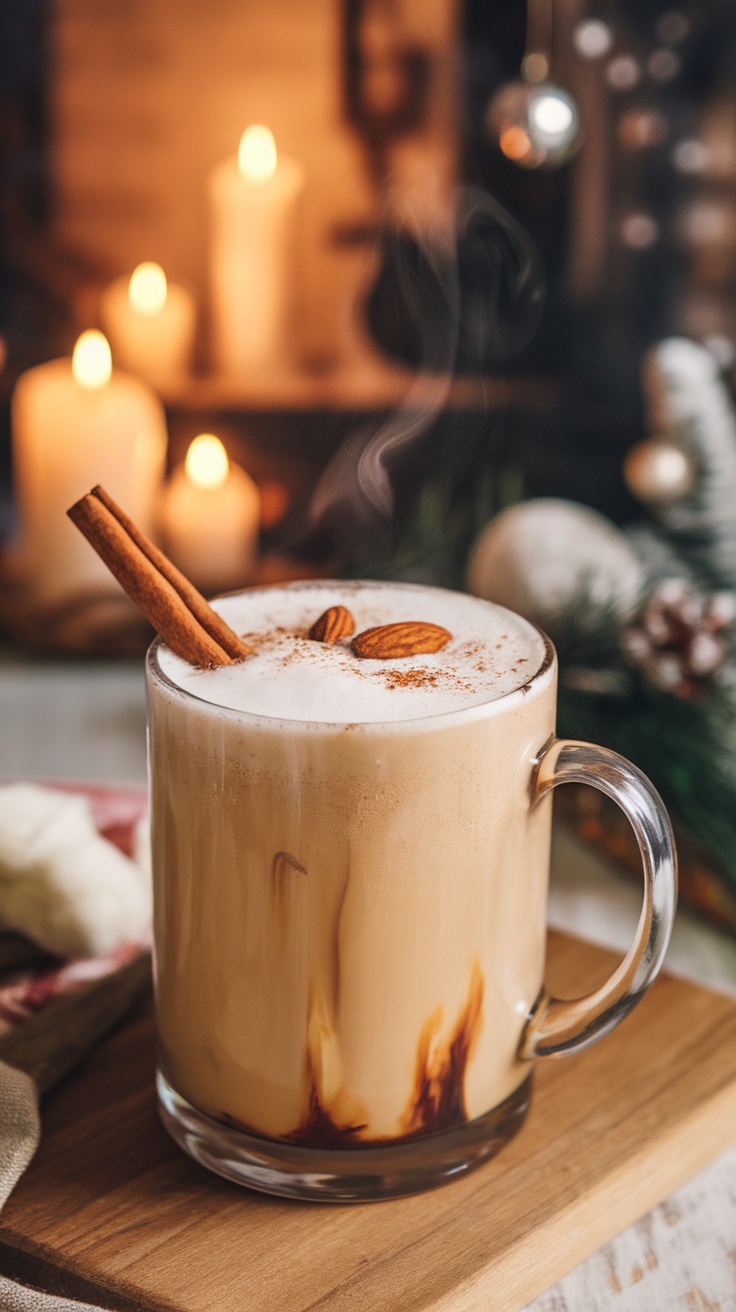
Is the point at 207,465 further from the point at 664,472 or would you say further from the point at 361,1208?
the point at 361,1208

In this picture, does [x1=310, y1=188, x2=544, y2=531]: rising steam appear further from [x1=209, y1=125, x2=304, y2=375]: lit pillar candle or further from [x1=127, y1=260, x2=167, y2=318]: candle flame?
[x1=127, y1=260, x2=167, y2=318]: candle flame

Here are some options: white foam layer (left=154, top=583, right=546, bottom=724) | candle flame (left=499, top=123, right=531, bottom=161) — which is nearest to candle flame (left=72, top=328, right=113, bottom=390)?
candle flame (left=499, top=123, right=531, bottom=161)

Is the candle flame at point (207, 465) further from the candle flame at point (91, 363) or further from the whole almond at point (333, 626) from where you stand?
the whole almond at point (333, 626)

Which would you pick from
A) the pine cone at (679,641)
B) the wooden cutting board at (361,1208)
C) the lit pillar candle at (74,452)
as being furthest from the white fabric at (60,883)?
the lit pillar candle at (74,452)

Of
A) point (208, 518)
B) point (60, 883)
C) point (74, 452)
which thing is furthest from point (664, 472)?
point (60, 883)

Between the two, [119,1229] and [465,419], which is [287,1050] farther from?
[465,419]

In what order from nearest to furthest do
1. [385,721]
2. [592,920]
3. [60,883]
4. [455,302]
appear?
[385,721], [60,883], [592,920], [455,302]

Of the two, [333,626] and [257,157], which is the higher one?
[257,157]
